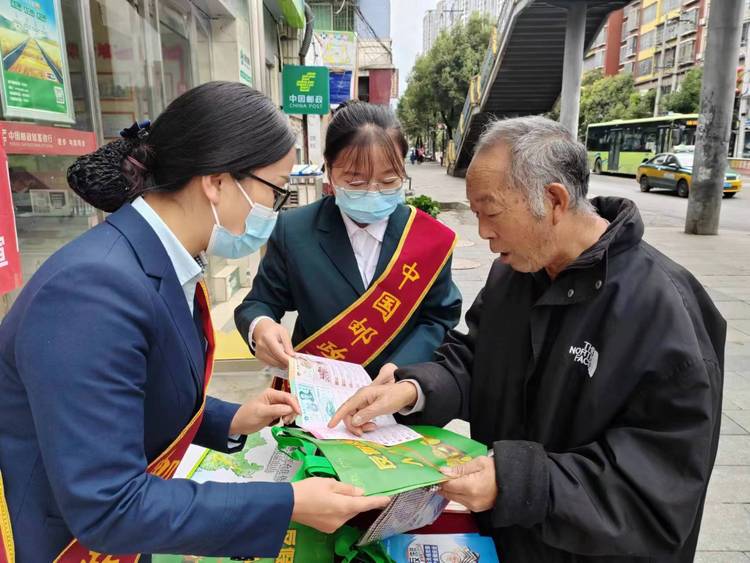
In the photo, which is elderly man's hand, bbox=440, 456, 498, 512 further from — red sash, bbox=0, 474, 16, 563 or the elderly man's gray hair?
red sash, bbox=0, 474, 16, 563

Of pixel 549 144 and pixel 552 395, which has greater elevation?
pixel 549 144

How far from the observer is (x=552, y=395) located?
124cm

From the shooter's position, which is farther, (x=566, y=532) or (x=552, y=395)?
(x=552, y=395)

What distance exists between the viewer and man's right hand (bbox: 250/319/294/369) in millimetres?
1695

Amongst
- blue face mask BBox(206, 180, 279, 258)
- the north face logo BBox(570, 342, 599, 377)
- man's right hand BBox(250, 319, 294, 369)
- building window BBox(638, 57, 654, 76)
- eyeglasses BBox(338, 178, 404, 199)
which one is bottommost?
man's right hand BBox(250, 319, 294, 369)

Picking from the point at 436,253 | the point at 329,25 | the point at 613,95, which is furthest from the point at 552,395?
the point at 613,95

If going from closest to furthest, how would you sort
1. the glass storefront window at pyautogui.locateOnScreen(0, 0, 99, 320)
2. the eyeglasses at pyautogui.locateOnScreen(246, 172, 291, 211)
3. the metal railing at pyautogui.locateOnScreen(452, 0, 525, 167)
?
1. the eyeglasses at pyautogui.locateOnScreen(246, 172, 291, 211)
2. the glass storefront window at pyautogui.locateOnScreen(0, 0, 99, 320)
3. the metal railing at pyautogui.locateOnScreen(452, 0, 525, 167)

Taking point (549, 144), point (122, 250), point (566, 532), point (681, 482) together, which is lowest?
point (566, 532)

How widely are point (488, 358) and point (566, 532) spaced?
50cm

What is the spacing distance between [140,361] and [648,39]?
56030mm

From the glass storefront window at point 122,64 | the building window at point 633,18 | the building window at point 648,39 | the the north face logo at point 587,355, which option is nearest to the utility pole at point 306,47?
the glass storefront window at point 122,64

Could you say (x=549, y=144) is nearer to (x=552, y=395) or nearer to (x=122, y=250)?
(x=552, y=395)

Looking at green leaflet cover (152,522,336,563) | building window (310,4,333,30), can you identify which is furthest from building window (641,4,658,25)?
green leaflet cover (152,522,336,563)

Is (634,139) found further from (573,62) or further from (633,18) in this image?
(633,18)
